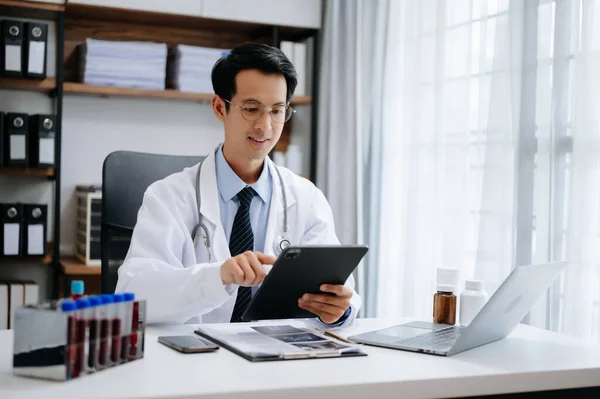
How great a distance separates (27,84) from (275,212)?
153 centimetres

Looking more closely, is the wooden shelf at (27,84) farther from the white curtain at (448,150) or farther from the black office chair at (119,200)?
the white curtain at (448,150)

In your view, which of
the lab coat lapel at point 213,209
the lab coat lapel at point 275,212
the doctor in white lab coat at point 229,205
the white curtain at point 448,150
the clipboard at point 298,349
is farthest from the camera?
the white curtain at point 448,150

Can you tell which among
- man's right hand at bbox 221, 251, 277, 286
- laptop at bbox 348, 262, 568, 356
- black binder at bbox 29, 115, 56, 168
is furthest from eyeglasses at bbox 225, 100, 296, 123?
black binder at bbox 29, 115, 56, 168

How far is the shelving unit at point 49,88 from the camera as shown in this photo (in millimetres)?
2977

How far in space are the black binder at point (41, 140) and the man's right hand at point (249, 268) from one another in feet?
5.76

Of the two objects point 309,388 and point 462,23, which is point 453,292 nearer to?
point 309,388

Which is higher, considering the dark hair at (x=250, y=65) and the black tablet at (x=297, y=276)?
the dark hair at (x=250, y=65)

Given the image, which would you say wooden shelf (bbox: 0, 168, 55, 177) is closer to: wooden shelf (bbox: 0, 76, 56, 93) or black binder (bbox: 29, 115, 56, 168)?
black binder (bbox: 29, 115, 56, 168)

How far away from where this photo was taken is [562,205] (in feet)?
6.86

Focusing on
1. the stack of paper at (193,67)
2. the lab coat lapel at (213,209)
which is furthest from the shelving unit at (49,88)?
the lab coat lapel at (213,209)

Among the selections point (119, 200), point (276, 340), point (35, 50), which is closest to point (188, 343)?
point (276, 340)

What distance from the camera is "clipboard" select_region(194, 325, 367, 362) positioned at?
1.28m

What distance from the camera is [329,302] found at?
60.9 inches

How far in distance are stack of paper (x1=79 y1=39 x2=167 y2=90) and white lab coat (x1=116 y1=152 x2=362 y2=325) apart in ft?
4.27
